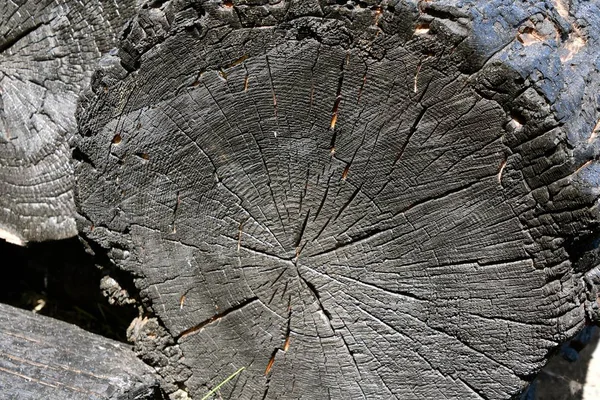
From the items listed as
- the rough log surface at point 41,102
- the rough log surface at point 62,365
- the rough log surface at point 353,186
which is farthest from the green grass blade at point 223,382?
the rough log surface at point 41,102

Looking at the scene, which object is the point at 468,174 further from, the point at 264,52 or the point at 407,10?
the point at 264,52

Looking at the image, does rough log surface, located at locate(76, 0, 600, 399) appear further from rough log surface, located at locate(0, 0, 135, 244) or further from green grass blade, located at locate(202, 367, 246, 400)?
rough log surface, located at locate(0, 0, 135, 244)

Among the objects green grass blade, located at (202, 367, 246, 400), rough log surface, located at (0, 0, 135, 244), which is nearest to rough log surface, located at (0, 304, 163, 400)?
green grass blade, located at (202, 367, 246, 400)

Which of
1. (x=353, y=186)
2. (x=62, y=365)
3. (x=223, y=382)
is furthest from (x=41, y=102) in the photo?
(x=353, y=186)

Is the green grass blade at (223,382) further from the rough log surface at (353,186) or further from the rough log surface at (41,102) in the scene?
the rough log surface at (41,102)

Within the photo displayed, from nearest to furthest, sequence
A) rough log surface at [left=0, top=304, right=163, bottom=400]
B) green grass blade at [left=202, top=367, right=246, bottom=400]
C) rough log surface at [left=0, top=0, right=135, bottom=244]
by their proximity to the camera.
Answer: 1. rough log surface at [left=0, top=304, right=163, bottom=400]
2. green grass blade at [left=202, top=367, right=246, bottom=400]
3. rough log surface at [left=0, top=0, right=135, bottom=244]

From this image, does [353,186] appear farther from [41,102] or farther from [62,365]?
[41,102]
